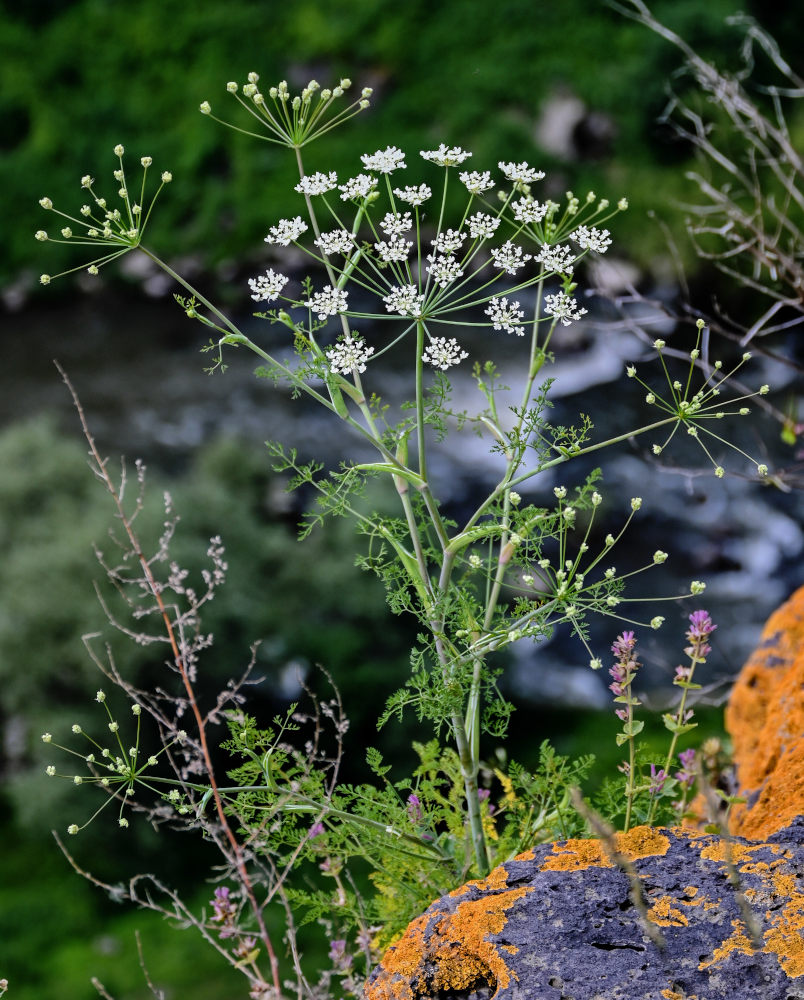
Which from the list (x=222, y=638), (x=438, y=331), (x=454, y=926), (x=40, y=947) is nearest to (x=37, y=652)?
A: (x=222, y=638)

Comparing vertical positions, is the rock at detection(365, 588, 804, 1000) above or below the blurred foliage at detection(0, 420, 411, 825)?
above

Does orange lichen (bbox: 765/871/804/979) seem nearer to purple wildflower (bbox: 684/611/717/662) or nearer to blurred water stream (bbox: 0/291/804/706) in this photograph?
purple wildflower (bbox: 684/611/717/662)

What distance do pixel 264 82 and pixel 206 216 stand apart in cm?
225

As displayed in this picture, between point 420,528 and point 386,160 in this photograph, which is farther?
point 420,528

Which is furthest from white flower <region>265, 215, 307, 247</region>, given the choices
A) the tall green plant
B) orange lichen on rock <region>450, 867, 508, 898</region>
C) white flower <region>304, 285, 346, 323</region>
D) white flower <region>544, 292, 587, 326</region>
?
orange lichen on rock <region>450, 867, 508, 898</region>

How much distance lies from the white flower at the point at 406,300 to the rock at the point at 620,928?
1077mm

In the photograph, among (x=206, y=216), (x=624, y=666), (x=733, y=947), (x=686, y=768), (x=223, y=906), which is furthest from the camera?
(x=206, y=216)

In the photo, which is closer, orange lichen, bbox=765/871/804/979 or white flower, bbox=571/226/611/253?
orange lichen, bbox=765/871/804/979

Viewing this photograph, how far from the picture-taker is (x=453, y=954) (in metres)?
1.82

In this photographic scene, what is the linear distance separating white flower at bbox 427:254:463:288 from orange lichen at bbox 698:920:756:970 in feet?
4.09

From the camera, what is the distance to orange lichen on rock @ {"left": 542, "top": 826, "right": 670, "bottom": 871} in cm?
196

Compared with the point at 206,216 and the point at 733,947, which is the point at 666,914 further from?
the point at 206,216

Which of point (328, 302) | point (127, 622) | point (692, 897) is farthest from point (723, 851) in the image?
point (127, 622)

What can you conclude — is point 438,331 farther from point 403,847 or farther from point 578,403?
point 403,847
